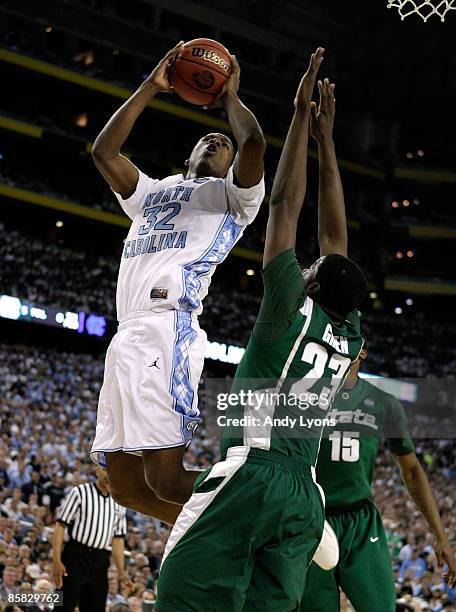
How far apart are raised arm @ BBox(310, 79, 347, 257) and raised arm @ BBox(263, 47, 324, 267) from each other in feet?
2.06

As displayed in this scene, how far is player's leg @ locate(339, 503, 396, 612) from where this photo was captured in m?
4.71

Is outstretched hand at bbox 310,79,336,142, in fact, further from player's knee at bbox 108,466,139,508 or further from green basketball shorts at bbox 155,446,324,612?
player's knee at bbox 108,466,139,508

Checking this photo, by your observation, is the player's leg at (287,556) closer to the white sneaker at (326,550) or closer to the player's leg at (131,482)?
the white sneaker at (326,550)

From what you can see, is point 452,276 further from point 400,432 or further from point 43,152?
point 400,432

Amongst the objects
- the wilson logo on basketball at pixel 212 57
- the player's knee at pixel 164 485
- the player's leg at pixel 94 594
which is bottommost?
the player's leg at pixel 94 594

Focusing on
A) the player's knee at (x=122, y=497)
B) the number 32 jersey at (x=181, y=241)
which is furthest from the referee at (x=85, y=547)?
the number 32 jersey at (x=181, y=241)

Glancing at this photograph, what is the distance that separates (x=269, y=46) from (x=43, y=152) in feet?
36.5

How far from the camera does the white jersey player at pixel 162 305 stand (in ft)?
13.6

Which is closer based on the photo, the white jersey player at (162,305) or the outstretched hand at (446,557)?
the white jersey player at (162,305)

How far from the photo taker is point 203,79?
14.3 feet

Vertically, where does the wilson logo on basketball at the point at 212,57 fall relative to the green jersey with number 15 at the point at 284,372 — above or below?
above

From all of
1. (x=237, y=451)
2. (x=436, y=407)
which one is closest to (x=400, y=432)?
(x=237, y=451)

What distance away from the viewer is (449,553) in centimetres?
494

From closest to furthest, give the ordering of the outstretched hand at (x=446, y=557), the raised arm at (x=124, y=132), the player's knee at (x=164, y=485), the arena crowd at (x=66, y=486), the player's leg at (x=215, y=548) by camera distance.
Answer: the player's leg at (x=215, y=548) < the player's knee at (x=164, y=485) < the raised arm at (x=124, y=132) < the outstretched hand at (x=446, y=557) < the arena crowd at (x=66, y=486)
